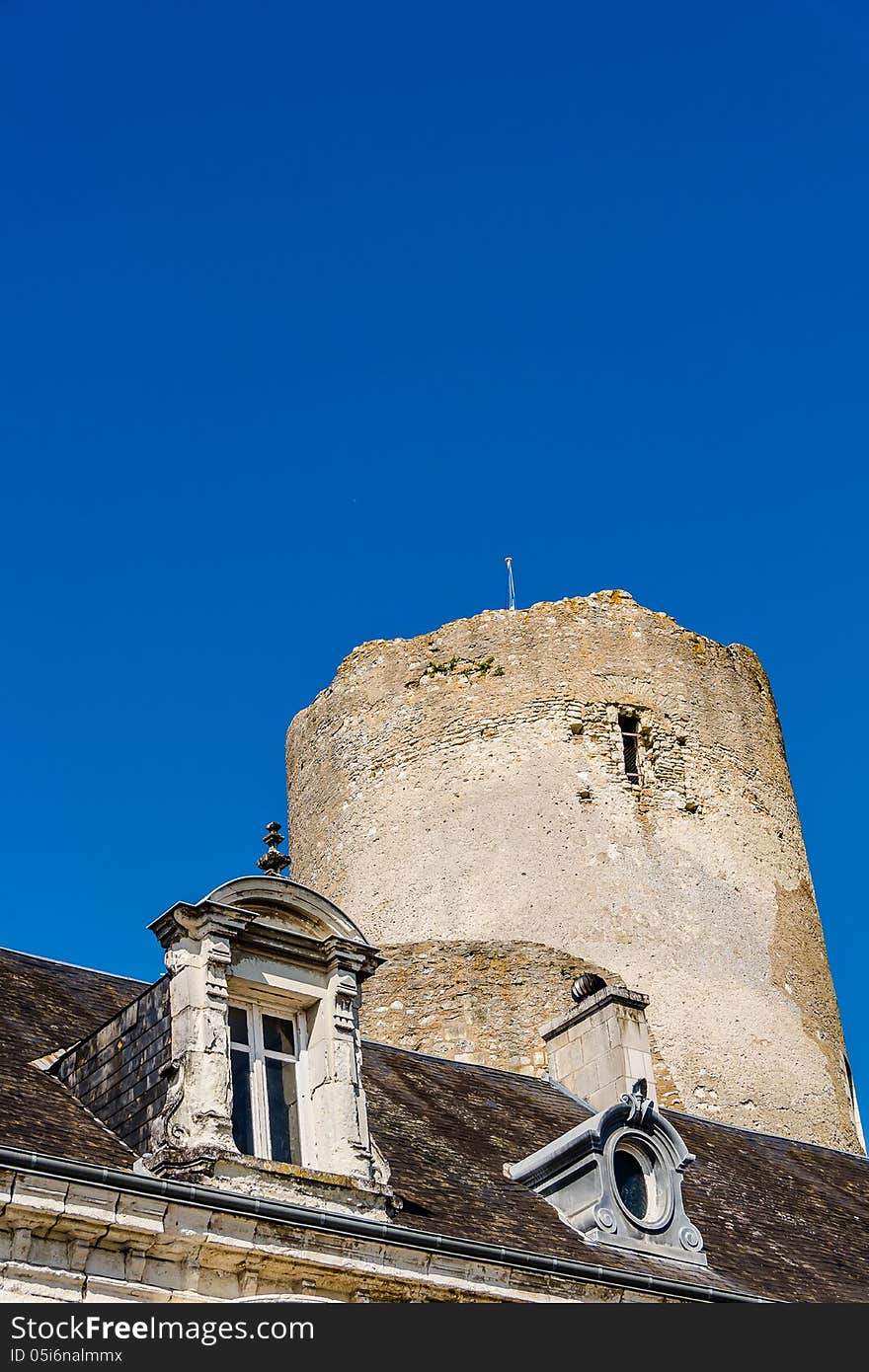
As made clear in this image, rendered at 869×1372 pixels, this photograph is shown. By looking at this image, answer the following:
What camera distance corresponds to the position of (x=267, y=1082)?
424 inches

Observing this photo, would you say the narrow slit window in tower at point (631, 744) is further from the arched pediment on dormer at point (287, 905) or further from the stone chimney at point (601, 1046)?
the arched pediment on dormer at point (287, 905)

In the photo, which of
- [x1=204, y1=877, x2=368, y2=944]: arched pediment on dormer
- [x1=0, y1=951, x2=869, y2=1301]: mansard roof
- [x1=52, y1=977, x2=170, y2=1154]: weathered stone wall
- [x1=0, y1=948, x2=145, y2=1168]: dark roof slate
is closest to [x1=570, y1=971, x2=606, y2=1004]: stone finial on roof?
[x1=0, y1=951, x2=869, y2=1301]: mansard roof

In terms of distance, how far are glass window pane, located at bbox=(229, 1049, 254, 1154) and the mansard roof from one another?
23.6 inches

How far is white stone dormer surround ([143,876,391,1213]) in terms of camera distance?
9930 millimetres

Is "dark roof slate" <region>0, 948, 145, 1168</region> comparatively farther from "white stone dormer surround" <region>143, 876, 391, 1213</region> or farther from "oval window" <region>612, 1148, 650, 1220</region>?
"oval window" <region>612, 1148, 650, 1220</region>

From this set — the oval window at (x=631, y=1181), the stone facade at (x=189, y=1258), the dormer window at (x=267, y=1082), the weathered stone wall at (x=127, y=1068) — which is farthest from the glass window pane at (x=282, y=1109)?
the oval window at (x=631, y=1181)

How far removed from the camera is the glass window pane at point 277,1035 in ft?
36.0

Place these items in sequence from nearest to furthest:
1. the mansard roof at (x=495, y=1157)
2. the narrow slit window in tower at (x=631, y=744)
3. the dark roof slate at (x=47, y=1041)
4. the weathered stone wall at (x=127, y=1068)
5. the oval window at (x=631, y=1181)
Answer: the dark roof slate at (x=47, y=1041), the weathered stone wall at (x=127, y=1068), the mansard roof at (x=495, y=1157), the oval window at (x=631, y=1181), the narrow slit window in tower at (x=631, y=744)

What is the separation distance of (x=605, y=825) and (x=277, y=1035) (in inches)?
540

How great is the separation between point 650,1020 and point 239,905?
42.7 ft

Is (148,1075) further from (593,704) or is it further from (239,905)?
(593,704)

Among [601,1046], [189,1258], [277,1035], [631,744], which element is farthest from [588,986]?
[631,744]

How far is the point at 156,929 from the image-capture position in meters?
10.7

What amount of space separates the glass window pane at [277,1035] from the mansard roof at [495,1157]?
3.05ft
